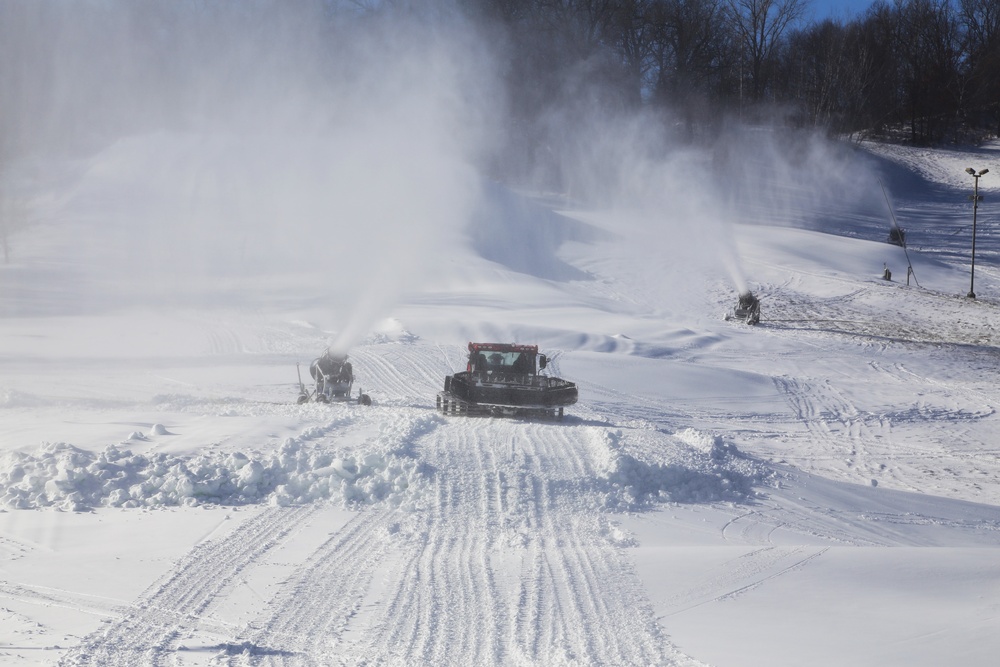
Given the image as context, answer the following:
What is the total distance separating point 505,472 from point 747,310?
20865 mm

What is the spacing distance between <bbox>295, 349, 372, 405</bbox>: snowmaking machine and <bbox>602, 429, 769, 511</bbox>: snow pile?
645 cm

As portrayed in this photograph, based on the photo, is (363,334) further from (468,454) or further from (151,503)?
(151,503)

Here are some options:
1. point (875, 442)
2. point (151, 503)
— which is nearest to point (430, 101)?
point (875, 442)

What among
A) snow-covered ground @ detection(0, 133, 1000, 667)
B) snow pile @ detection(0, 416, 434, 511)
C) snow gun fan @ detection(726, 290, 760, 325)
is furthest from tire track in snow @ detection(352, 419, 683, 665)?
snow gun fan @ detection(726, 290, 760, 325)

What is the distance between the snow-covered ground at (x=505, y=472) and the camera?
563cm

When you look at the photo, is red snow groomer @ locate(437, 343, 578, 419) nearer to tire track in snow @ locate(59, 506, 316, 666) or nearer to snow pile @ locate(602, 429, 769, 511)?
snow pile @ locate(602, 429, 769, 511)

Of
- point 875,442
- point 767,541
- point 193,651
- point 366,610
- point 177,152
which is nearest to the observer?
point 193,651

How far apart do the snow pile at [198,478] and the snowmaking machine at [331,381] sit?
5893 millimetres

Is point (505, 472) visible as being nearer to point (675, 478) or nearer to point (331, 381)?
point (675, 478)

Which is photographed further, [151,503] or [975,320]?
[975,320]

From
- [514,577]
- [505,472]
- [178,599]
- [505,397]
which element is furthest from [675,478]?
[178,599]

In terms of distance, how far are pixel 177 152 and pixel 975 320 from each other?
4625 centimetres

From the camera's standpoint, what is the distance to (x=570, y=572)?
688 cm

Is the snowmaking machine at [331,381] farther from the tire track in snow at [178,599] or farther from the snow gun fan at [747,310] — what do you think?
the snow gun fan at [747,310]
